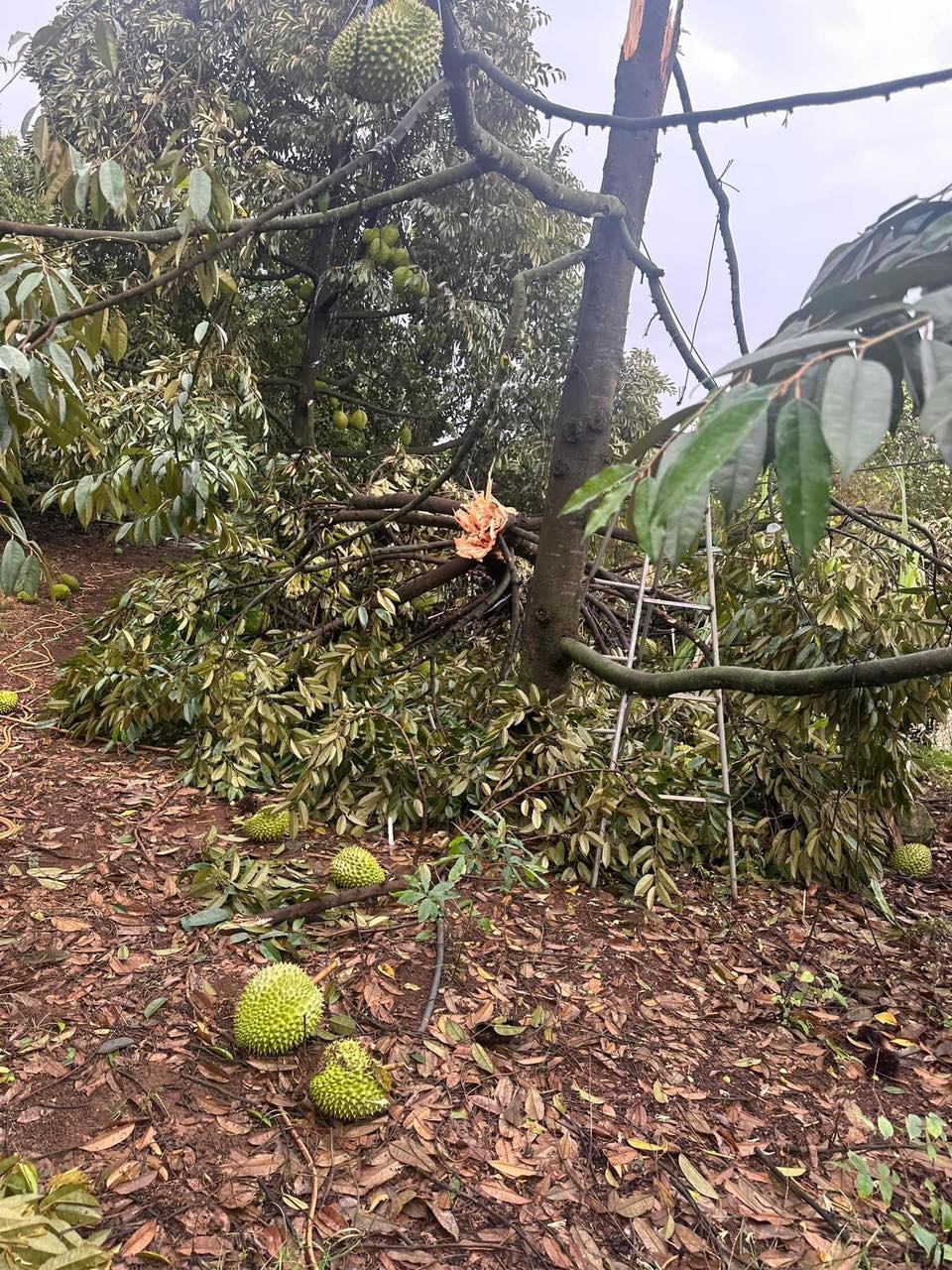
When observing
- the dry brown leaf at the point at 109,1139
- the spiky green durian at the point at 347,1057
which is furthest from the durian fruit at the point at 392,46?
the dry brown leaf at the point at 109,1139

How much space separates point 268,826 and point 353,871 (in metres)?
0.48

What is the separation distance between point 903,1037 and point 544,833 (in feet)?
3.95

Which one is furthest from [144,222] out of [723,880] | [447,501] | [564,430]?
→ [723,880]

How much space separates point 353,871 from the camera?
8.09 ft

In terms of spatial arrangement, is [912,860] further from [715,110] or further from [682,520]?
[682,520]

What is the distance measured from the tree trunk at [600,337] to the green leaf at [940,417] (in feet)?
7.43

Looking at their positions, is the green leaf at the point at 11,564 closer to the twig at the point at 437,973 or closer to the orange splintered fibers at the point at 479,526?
the twig at the point at 437,973

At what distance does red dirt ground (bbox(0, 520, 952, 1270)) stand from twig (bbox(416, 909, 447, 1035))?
4 cm

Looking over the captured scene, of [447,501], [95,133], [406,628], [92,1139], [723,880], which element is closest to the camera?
[92,1139]

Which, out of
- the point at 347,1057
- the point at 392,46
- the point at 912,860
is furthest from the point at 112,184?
the point at 912,860

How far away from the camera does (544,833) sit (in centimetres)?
286

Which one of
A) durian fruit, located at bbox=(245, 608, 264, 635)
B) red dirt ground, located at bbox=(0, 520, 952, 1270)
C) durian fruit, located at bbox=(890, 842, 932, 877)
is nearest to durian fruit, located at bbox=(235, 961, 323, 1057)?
red dirt ground, located at bbox=(0, 520, 952, 1270)

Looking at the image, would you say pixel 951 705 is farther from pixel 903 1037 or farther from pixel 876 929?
pixel 903 1037

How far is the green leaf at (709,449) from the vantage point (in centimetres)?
63
